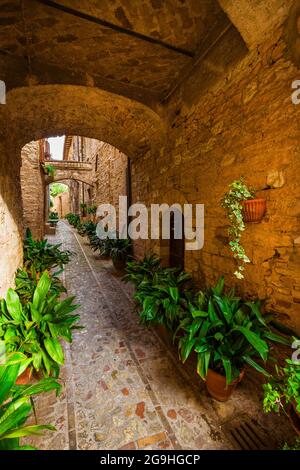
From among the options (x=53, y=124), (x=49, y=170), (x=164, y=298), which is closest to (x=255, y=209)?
(x=164, y=298)

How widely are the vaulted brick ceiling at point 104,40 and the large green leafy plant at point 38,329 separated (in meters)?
2.74

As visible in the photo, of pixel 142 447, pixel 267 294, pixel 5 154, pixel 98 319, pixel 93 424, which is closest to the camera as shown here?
pixel 142 447

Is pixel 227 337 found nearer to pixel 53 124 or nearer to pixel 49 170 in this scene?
pixel 53 124

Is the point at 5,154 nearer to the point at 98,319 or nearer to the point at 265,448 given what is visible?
the point at 98,319

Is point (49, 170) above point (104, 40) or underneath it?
above

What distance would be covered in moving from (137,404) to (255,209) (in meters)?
2.24

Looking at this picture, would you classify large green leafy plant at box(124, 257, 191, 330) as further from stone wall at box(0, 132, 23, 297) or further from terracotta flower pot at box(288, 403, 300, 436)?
stone wall at box(0, 132, 23, 297)

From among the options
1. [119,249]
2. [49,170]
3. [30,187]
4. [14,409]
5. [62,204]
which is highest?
[62,204]

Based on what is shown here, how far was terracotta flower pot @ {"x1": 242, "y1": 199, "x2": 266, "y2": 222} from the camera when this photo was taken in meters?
2.04

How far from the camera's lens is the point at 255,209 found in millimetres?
2053

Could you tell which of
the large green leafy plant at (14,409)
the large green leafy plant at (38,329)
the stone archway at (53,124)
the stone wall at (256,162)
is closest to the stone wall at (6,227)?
the stone archway at (53,124)

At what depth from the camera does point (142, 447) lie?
164 centimetres
